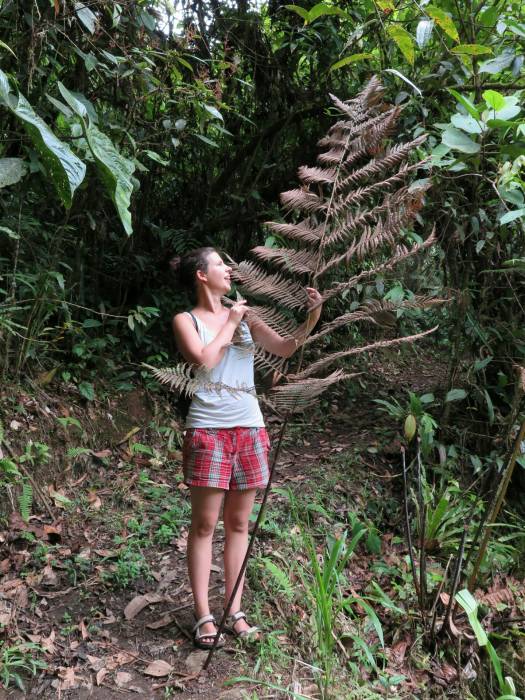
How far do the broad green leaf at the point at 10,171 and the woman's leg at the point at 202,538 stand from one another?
128 centimetres

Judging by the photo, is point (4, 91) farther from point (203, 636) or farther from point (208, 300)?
point (203, 636)

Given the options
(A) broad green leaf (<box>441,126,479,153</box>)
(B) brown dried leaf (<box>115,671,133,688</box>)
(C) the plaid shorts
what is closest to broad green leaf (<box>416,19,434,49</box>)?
(A) broad green leaf (<box>441,126,479,153</box>)

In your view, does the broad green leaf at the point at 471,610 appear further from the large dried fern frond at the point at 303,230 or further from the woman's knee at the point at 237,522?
the large dried fern frond at the point at 303,230

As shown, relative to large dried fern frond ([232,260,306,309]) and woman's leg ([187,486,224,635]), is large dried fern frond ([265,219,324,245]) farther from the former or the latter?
woman's leg ([187,486,224,635])

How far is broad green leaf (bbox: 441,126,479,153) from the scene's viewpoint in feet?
7.95

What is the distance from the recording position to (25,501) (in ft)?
9.38

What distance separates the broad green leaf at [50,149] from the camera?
124 centimetres

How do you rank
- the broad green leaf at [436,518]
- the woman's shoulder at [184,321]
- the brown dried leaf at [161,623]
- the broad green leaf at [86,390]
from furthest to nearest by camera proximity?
the broad green leaf at [86,390], the broad green leaf at [436,518], the brown dried leaf at [161,623], the woman's shoulder at [184,321]

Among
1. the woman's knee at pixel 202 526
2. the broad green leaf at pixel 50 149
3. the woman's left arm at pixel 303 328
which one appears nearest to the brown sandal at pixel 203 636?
the woman's knee at pixel 202 526

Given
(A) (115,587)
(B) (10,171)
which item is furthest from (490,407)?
(B) (10,171)

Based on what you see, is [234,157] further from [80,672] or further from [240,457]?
[80,672]

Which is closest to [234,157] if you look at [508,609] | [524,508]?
[524,508]

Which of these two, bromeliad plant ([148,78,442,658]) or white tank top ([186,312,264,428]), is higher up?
bromeliad plant ([148,78,442,658])

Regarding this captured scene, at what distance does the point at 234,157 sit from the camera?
4688 millimetres
